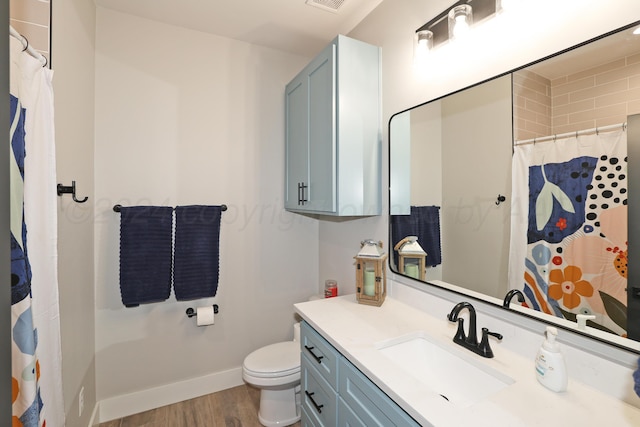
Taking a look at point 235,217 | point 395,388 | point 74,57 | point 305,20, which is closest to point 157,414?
point 235,217

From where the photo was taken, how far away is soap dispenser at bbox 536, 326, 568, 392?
91 centimetres

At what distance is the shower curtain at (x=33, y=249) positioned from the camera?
76cm

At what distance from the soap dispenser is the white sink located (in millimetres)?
106

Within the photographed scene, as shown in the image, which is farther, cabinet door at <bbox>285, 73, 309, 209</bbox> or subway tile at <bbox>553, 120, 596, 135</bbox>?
cabinet door at <bbox>285, 73, 309, 209</bbox>

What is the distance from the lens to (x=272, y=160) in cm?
247

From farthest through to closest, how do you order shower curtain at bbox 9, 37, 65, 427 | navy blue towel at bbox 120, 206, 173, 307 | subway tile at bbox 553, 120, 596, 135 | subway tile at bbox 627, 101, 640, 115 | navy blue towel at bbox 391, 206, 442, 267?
1. navy blue towel at bbox 120, 206, 173, 307
2. navy blue towel at bbox 391, 206, 442, 267
3. subway tile at bbox 553, 120, 596, 135
4. subway tile at bbox 627, 101, 640, 115
5. shower curtain at bbox 9, 37, 65, 427

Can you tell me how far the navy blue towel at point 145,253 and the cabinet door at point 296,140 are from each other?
863mm

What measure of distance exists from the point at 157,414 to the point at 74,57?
2.22 m

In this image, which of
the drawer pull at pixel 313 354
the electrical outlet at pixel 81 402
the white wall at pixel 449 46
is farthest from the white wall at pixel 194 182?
the drawer pull at pixel 313 354

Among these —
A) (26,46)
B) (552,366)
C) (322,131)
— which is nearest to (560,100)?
(552,366)

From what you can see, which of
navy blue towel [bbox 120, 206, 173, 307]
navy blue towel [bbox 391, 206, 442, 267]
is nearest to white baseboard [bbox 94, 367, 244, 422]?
navy blue towel [bbox 120, 206, 173, 307]

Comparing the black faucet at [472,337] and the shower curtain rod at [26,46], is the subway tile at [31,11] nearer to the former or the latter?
the shower curtain rod at [26,46]

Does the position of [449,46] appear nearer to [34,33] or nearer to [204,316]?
[34,33]

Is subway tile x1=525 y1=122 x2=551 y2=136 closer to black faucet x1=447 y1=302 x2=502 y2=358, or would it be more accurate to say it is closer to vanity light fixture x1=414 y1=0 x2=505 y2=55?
vanity light fixture x1=414 y1=0 x2=505 y2=55
